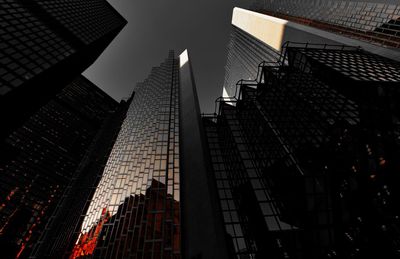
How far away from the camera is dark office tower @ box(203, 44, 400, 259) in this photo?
799 inches

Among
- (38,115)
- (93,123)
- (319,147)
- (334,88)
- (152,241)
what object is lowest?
(152,241)

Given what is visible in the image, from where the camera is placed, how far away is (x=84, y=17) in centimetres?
6694

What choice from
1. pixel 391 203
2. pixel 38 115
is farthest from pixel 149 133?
pixel 38 115

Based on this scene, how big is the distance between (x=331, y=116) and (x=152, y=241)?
2597 centimetres

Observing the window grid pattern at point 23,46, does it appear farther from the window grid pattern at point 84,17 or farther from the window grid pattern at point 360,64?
the window grid pattern at point 360,64

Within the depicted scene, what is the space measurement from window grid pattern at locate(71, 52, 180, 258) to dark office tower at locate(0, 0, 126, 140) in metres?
19.1

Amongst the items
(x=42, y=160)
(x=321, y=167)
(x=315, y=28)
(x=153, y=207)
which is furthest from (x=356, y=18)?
(x=42, y=160)

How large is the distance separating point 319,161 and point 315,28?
43149 millimetres

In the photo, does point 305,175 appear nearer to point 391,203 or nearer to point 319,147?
point 319,147

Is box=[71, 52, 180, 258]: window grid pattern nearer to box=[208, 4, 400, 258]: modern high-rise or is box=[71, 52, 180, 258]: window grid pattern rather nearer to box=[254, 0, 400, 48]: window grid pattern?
box=[208, 4, 400, 258]: modern high-rise

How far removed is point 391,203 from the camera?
1964 cm

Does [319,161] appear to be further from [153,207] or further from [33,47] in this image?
[33,47]

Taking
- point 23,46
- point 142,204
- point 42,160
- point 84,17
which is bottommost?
point 142,204

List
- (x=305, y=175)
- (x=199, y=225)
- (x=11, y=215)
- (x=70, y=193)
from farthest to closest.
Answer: (x=11, y=215), (x=70, y=193), (x=199, y=225), (x=305, y=175)
